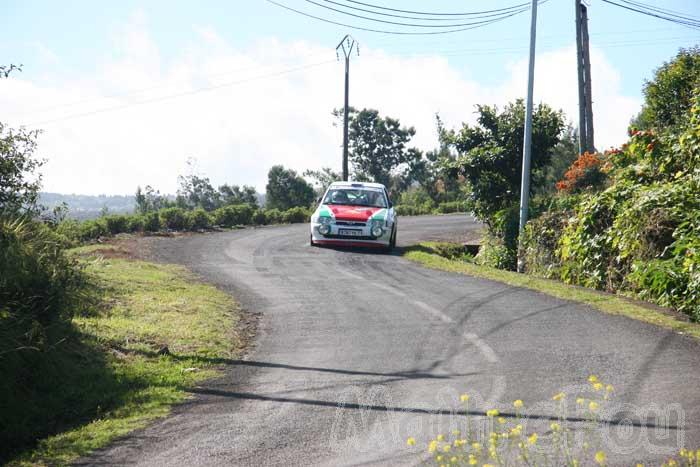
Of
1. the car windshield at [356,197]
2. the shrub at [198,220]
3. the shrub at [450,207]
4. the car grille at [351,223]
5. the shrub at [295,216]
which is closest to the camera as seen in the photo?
the car grille at [351,223]

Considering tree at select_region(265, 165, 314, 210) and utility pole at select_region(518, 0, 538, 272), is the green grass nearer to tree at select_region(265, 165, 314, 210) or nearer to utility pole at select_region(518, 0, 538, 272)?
utility pole at select_region(518, 0, 538, 272)

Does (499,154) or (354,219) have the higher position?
(499,154)

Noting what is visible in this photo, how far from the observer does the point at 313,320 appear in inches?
442

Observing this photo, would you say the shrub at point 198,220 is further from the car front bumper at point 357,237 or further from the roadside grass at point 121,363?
the roadside grass at point 121,363

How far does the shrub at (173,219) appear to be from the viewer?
28.1 metres

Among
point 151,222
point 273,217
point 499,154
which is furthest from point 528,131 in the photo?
point 273,217

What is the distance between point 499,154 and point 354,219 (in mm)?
5809

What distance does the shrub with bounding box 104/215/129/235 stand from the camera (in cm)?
2527

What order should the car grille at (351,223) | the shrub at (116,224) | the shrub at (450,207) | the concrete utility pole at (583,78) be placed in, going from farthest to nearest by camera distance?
the shrub at (450,207) → the concrete utility pole at (583,78) → the shrub at (116,224) → the car grille at (351,223)

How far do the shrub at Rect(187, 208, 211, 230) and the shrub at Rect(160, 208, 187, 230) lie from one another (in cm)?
26

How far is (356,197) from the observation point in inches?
880

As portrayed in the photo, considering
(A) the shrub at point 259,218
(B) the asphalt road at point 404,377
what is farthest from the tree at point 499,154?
(A) the shrub at point 259,218

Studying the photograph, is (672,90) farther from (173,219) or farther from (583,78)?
(173,219)

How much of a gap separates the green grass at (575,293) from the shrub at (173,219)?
425 inches
